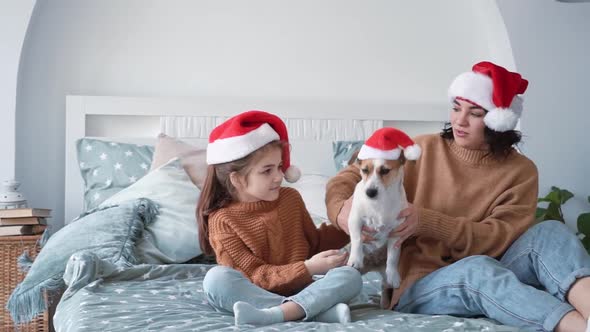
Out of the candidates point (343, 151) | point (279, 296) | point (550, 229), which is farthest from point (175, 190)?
point (550, 229)

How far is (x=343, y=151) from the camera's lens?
9.46ft

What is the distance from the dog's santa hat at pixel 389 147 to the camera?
1.52 m

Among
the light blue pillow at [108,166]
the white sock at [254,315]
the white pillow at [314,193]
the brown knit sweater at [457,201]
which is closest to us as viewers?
→ the white sock at [254,315]

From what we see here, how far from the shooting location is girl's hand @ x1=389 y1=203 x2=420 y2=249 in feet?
5.25

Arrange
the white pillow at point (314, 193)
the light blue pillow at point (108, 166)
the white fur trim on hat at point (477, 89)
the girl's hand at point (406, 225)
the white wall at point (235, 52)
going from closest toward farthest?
1. the girl's hand at point (406, 225)
2. the white fur trim on hat at point (477, 89)
3. the white pillow at point (314, 193)
4. the light blue pillow at point (108, 166)
5. the white wall at point (235, 52)

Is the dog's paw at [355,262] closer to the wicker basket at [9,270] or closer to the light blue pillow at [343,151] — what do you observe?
the light blue pillow at [343,151]

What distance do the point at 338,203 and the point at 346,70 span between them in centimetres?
161

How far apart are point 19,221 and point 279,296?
4.62 ft

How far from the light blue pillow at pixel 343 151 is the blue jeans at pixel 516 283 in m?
1.15

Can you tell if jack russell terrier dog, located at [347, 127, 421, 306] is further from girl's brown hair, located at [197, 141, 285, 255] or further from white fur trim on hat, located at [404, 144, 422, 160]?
girl's brown hair, located at [197, 141, 285, 255]

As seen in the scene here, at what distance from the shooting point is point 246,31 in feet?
10.4

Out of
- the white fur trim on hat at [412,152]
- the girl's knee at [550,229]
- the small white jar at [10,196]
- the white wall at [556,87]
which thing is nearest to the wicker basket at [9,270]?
the small white jar at [10,196]

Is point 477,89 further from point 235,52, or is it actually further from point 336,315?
point 235,52

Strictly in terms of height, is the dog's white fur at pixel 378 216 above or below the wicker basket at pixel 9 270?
above
